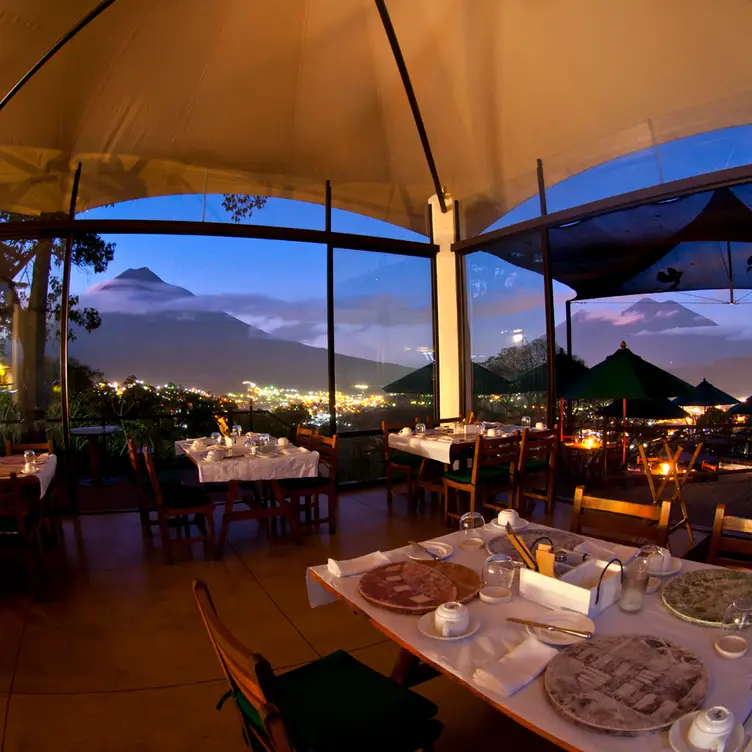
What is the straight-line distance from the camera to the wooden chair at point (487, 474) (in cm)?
475

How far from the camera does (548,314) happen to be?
605 cm

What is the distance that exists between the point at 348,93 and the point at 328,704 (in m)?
6.43

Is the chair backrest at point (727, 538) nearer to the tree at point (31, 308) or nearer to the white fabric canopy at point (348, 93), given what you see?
the white fabric canopy at point (348, 93)

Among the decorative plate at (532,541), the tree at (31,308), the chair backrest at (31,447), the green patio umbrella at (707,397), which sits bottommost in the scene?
the decorative plate at (532,541)

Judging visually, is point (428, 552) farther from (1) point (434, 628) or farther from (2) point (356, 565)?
(1) point (434, 628)

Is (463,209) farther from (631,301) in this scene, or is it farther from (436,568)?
(436,568)

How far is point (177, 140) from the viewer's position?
6406 mm

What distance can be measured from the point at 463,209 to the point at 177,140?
3.58 m

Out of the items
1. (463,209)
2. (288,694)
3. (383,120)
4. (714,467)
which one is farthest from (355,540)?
(383,120)

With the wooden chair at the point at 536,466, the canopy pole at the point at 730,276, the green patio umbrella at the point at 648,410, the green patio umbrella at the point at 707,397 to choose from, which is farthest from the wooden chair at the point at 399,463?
the canopy pole at the point at 730,276

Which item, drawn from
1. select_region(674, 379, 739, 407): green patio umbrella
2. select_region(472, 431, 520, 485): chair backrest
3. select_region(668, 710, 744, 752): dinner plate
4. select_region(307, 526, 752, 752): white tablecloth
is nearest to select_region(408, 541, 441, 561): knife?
select_region(307, 526, 752, 752): white tablecloth

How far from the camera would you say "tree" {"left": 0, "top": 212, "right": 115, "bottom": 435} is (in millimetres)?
5852

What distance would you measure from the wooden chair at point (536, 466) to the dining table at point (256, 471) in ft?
6.09

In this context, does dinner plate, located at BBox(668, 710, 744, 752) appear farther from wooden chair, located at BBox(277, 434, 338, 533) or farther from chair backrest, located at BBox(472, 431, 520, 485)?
wooden chair, located at BBox(277, 434, 338, 533)
